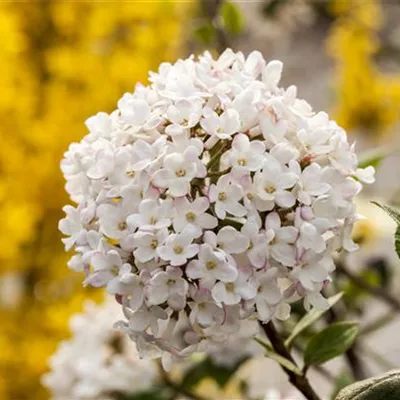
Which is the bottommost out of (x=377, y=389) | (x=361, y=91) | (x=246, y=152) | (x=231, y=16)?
(x=377, y=389)

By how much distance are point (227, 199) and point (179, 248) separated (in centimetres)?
3

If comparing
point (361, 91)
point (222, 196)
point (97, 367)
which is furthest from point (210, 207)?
point (361, 91)

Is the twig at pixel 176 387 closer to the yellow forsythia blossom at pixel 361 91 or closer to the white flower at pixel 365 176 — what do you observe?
the white flower at pixel 365 176

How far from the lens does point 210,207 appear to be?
0.39 m

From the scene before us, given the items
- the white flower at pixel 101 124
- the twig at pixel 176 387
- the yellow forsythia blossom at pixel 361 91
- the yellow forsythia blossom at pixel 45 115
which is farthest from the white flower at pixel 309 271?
the yellow forsythia blossom at pixel 361 91

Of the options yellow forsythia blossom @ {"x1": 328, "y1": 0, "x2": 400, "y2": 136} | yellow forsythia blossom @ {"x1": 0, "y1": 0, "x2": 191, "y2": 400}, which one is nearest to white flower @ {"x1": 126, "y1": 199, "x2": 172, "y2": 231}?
yellow forsythia blossom @ {"x1": 0, "y1": 0, "x2": 191, "y2": 400}

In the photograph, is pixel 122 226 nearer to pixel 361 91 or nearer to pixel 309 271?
pixel 309 271

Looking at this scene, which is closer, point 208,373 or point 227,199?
point 227,199

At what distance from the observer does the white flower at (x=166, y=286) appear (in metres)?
0.38

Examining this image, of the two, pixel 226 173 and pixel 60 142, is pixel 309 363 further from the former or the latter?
pixel 60 142

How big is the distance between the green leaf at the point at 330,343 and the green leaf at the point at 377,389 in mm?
79

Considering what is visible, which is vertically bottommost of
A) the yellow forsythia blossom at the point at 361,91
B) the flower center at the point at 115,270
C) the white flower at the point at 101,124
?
the flower center at the point at 115,270

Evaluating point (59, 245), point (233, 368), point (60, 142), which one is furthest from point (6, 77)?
point (233, 368)

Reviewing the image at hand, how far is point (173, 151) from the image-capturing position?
392 millimetres
